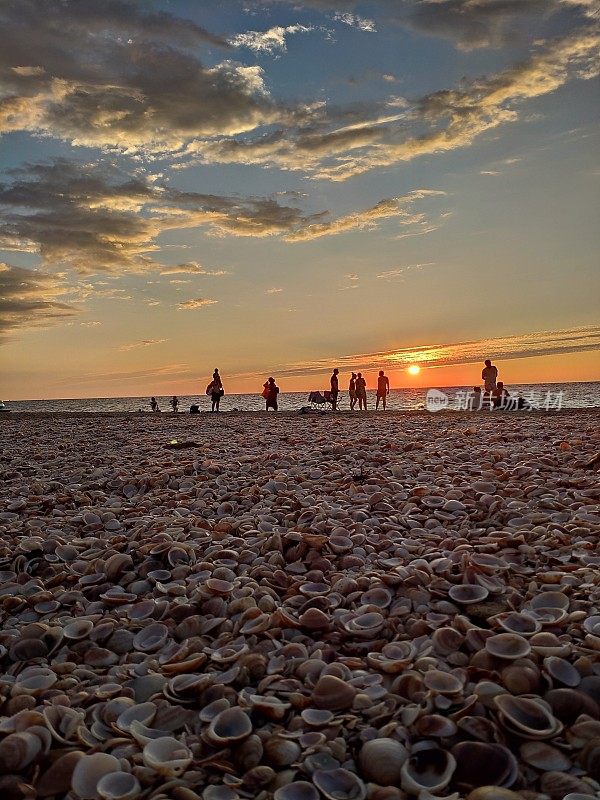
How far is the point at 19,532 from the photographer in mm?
5168

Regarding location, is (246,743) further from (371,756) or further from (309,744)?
(371,756)

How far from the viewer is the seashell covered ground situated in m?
1.99

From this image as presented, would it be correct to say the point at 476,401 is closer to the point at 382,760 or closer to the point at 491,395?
the point at 491,395

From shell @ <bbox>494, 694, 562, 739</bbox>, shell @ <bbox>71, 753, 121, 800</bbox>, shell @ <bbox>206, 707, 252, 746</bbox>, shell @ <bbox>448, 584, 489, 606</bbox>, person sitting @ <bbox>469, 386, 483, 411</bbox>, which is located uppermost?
person sitting @ <bbox>469, 386, 483, 411</bbox>

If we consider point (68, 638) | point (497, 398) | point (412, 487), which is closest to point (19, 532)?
point (68, 638)

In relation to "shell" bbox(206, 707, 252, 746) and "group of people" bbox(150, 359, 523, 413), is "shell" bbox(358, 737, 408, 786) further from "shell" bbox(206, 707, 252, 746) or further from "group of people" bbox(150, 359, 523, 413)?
"group of people" bbox(150, 359, 523, 413)

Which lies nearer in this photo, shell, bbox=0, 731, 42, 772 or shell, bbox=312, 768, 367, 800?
shell, bbox=312, 768, 367, 800

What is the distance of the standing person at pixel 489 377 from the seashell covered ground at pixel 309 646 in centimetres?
1985

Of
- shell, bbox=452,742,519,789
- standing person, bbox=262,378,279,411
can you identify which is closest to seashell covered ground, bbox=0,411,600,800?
shell, bbox=452,742,519,789

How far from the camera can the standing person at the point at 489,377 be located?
24.8 m

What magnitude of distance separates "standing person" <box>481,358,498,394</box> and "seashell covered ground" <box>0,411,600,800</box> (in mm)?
19848

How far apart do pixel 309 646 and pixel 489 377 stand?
23.9m

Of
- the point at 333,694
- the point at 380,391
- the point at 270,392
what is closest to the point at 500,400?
the point at 380,391

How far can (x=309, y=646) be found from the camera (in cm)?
287
